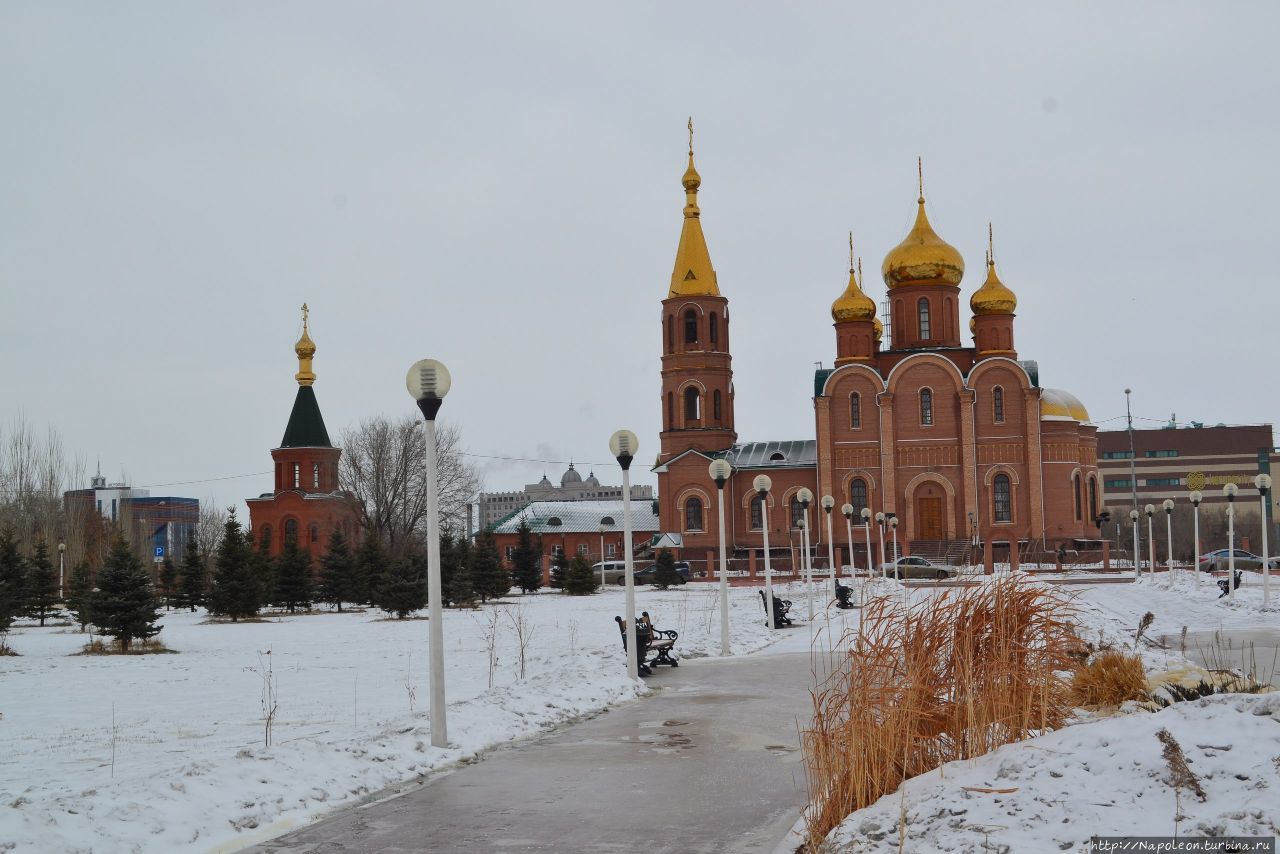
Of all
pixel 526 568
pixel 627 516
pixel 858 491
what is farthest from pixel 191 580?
pixel 858 491

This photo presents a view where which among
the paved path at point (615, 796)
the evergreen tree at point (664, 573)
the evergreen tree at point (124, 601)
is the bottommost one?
the evergreen tree at point (664, 573)

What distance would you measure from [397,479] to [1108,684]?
2077 inches

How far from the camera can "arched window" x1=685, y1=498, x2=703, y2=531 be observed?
57.7m

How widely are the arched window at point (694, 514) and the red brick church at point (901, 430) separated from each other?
0.06 m

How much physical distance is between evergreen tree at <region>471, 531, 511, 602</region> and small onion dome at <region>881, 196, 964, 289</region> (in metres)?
→ 27.0

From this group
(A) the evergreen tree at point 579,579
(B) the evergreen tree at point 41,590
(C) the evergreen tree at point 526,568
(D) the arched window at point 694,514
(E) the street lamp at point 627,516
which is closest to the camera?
(E) the street lamp at point 627,516

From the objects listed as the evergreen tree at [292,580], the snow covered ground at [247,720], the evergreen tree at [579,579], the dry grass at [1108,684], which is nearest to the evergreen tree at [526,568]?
the evergreen tree at [579,579]

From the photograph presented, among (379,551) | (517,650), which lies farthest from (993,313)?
(517,650)

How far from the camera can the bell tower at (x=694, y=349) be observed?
192 feet

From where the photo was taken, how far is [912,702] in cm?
643

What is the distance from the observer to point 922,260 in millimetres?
55750

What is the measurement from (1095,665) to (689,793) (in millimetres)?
2931

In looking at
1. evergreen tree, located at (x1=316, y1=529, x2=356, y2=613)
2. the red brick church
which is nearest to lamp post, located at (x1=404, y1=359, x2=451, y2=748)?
evergreen tree, located at (x1=316, y1=529, x2=356, y2=613)

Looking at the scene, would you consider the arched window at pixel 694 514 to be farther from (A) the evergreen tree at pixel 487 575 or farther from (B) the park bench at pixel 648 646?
(B) the park bench at pixel 648 646
